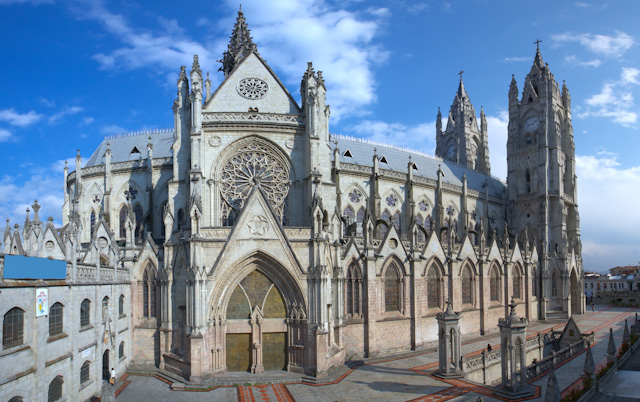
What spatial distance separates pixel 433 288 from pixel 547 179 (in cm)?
3105

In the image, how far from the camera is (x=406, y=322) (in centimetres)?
3612

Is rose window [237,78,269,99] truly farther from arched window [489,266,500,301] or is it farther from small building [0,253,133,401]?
arched window [489,266,500,301]

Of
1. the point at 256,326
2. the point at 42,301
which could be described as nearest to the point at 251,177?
the point at 256,326

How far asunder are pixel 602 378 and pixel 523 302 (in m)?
27.7

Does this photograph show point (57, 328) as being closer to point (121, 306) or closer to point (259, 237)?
point (121, 306)

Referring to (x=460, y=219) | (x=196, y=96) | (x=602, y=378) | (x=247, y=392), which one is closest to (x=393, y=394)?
(x=247, y=392)

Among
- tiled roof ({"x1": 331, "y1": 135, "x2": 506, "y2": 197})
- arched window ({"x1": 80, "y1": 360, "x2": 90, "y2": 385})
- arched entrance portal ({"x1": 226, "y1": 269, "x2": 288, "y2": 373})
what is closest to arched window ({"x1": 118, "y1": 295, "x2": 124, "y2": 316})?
arched window ({"x1": 80, "y1": 360, "x2": 90, "y2": 385})

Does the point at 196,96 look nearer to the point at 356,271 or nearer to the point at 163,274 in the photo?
the point at 163,274

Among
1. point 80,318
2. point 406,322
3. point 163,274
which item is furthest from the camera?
point 406,322

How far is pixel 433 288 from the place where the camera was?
3947cm

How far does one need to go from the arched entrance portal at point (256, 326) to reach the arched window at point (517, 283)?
3090 cm

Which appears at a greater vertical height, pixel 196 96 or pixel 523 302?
pixel 196 96

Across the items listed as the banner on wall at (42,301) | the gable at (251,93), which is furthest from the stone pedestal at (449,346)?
the banner on wall at (42,301)

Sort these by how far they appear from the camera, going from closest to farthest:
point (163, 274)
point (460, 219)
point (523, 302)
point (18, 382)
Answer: point (18, 382) < point (163, 274) < point (523, 302) < point (460, 219)
